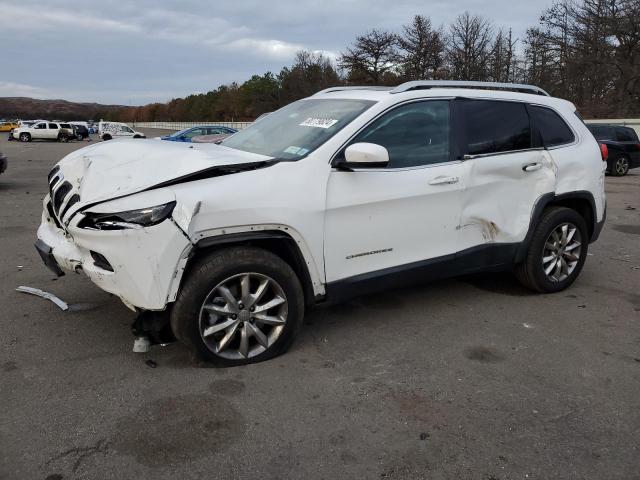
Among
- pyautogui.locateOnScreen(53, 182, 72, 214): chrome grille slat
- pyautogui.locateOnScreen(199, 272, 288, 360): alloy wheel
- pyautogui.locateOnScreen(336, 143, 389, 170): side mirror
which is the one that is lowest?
pyautogui.locateOnScreen(199, 272, 288, 360): alloy wheel

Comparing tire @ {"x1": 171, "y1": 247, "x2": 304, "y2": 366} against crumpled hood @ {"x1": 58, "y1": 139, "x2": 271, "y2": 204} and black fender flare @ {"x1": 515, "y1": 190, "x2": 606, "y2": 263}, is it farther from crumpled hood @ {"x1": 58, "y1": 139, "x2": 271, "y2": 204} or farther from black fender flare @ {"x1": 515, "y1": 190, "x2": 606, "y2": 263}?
black fender flare @ {"x1": 515, "y1": 190, "x2": 606, "y2": 263}

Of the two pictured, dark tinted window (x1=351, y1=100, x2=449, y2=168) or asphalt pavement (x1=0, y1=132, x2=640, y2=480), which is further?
dark tinted window (x1=351, y1=100, x2=449, y2=168)

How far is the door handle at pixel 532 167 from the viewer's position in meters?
4.62

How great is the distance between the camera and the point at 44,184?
45.3 ft

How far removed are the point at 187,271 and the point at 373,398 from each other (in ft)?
4.42

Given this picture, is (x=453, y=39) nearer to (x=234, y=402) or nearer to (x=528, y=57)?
(x=528, y=57)

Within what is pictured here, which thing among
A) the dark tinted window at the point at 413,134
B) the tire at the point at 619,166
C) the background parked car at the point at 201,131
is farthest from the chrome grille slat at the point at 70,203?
the background parked car at the point at 201,131

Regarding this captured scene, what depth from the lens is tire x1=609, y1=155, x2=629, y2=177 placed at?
17562 millimetres

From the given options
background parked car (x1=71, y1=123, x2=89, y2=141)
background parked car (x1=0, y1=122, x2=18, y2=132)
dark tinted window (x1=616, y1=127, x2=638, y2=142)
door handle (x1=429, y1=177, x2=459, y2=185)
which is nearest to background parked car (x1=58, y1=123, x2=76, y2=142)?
background parked car (x1=71, y1=123, x2=89, y2=141)

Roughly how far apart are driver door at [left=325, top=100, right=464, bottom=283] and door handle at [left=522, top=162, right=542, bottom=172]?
752 mm

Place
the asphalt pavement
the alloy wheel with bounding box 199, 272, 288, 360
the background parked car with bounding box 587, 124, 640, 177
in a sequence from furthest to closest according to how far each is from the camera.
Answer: the background parked car with bounding box 587, 124, 640, 177
the alloy wheel with bounding box 199, 272, 288, 360
the asphalt pavement

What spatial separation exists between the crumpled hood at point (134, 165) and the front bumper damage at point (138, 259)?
25 cm

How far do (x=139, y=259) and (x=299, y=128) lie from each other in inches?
65.3

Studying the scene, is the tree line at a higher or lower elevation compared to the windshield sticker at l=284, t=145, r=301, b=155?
higher
